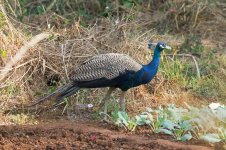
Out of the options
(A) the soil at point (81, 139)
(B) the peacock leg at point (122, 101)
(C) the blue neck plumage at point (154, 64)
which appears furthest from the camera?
(B) the peacock leg at point (122, 101)

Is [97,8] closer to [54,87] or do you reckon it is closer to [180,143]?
[54,87]

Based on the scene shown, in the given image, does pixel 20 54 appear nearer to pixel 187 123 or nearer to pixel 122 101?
pixel 122 101

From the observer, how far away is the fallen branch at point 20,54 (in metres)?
8.44

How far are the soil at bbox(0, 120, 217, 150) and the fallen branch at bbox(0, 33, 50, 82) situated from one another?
1.39 meters

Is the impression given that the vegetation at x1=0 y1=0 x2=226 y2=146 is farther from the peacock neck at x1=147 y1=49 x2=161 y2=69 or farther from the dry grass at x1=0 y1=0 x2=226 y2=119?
the peacock neck at x1=147 y1=49 x2=161 y2=69

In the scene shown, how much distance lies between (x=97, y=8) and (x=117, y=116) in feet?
18.3

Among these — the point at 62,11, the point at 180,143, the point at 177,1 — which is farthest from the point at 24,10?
the point at 180,143

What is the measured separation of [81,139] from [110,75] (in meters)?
1.44

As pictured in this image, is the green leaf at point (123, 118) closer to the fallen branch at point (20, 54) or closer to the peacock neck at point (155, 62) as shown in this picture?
the peacock neck at point (155, 62)

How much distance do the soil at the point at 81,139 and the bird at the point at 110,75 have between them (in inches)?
28.3

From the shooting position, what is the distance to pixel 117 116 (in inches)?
293

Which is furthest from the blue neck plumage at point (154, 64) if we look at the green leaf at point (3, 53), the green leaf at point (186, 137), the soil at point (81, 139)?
the green leaf at point (3, 53)

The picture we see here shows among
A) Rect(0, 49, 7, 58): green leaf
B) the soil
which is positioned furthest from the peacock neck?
Rect(0, 49, 7, 58): green leaf

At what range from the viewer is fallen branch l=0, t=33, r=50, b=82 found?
8441 mm
